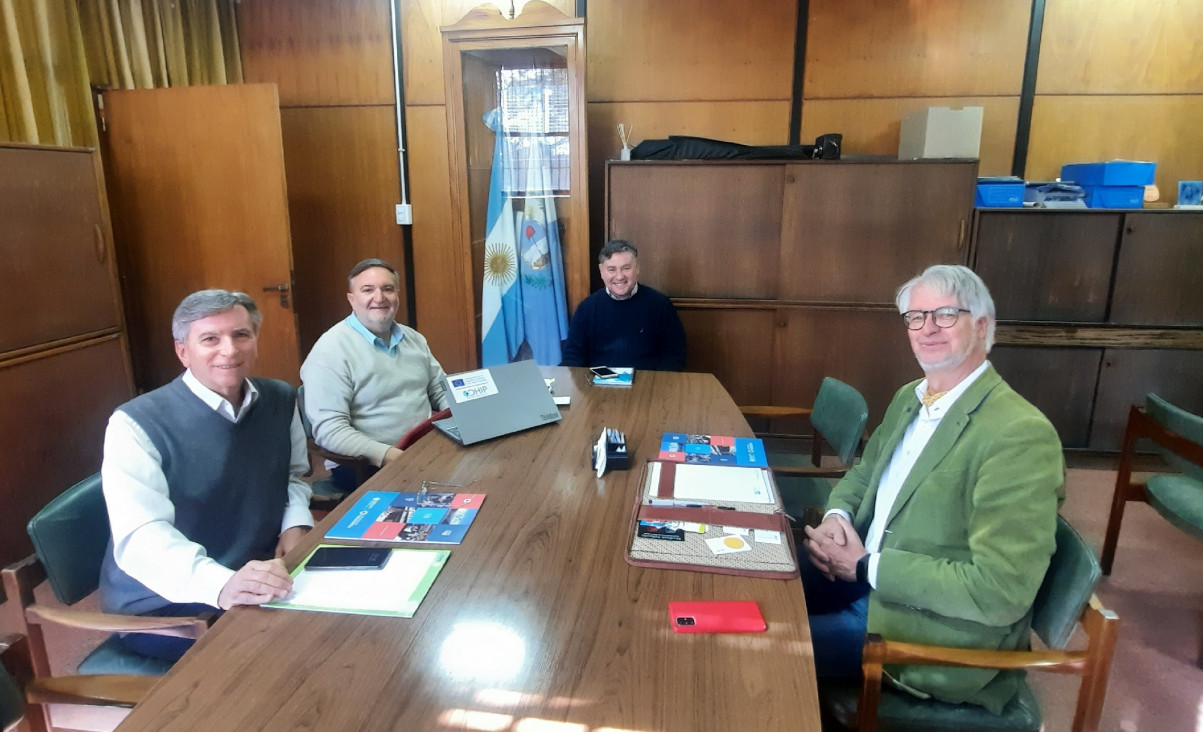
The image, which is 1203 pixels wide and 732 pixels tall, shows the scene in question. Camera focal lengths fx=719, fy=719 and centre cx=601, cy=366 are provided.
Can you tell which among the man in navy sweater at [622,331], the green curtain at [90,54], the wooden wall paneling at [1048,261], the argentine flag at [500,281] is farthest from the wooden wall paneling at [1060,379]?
the green curtain at [90,54]

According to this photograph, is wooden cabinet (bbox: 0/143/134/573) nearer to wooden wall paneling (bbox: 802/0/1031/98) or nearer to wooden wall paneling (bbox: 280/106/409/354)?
wooden wall paneling (bbox: 280/106/409/354)

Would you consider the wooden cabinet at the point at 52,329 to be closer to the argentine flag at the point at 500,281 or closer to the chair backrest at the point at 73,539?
the chair backrest at the point at 73,539

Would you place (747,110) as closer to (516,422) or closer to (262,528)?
(516,422)

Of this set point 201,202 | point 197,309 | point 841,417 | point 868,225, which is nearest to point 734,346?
point 868,225

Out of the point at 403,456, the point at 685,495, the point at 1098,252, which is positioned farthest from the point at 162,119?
the point at 1098,252

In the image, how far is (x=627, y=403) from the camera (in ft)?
7.90

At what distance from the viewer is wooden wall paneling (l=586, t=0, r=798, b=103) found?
12.3 feet

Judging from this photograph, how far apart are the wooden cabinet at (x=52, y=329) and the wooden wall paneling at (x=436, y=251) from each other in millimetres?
1559

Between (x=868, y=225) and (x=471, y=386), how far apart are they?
7.57ft


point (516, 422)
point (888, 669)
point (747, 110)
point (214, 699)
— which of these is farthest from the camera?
point (747, 110)

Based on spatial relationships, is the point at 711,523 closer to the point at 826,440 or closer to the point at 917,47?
the point at 826,440

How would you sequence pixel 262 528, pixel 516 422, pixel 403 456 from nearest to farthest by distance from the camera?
pixel 262 528 → pixel 403 456 → pixel 516 422

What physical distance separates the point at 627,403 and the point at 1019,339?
7.64 feet

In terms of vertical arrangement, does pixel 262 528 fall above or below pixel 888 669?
above
